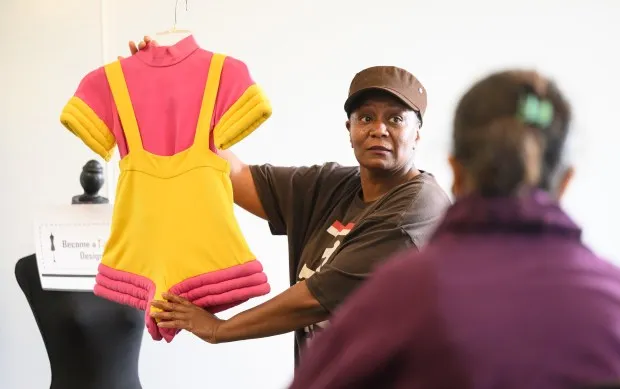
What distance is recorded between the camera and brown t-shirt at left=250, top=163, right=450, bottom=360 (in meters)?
1.15

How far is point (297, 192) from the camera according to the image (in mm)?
1476

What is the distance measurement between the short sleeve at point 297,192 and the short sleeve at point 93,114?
1.18 ft

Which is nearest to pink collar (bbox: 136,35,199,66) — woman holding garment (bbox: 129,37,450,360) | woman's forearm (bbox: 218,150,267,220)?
woman holding garment (bbox: 129,37,450,360)

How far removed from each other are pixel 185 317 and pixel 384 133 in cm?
56

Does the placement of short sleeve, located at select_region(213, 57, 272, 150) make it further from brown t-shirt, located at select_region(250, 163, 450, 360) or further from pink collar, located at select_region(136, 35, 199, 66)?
brown t-shirt, located at select_region(250, 163, 450, 360)

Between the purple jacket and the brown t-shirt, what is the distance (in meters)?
0.44

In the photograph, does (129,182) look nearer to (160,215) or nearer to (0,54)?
(160,215)

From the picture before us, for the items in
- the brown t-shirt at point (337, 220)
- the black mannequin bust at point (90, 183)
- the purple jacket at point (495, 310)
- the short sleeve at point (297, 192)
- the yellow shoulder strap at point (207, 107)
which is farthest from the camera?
the black mannequin bust at point (90, 183)

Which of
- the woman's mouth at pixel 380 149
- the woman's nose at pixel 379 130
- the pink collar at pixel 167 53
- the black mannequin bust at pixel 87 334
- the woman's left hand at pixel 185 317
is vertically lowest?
the black mannequin bust at pixel 87 334

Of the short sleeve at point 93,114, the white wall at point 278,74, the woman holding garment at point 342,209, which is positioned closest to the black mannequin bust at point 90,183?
the short sleeve at point 93,114

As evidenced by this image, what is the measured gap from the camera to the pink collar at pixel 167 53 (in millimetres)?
1334

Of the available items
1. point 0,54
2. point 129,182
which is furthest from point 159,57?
point 0,54

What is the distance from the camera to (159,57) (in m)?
1.34

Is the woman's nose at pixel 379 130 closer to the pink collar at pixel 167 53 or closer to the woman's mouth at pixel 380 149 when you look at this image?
the woman's mouth at pixel 380 149
